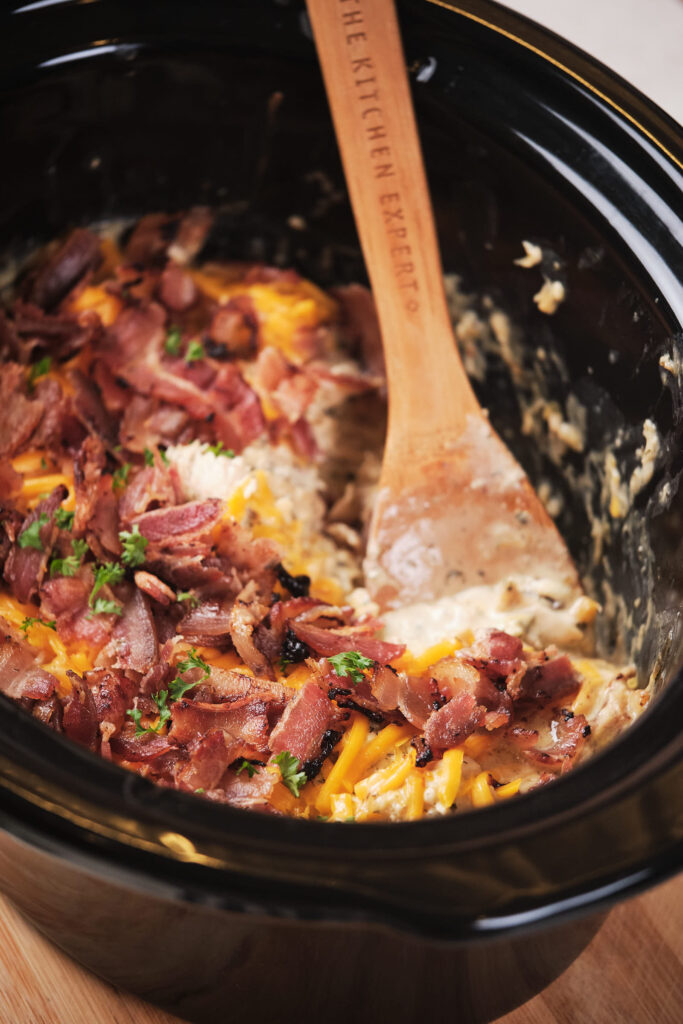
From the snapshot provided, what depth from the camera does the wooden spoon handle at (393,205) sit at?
173cm

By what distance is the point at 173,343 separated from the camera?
2020 millimetres

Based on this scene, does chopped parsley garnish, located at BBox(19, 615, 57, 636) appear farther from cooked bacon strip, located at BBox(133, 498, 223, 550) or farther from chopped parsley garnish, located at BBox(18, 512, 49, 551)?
cooked bacon strip, located at BBox(133, 498, 223, 550)

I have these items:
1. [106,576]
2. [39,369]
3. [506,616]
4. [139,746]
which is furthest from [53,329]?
[506,616]

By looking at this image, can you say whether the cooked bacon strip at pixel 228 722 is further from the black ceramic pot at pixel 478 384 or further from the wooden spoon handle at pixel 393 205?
the wooden spoon handle at pixel 393 205

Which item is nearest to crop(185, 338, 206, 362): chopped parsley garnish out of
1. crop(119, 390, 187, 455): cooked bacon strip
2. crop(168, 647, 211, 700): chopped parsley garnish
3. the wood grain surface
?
crop(119, 390, 187, 455): cooked bacon strip

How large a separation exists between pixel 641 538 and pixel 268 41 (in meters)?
1.14

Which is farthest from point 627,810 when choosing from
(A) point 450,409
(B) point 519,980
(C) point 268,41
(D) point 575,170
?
(C) point 268,41

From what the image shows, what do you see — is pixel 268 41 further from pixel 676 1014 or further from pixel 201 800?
pixel 676 1014

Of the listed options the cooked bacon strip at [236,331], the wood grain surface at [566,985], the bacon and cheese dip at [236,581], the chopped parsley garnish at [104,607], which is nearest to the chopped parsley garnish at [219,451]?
the bacon and cheese dip at [236,581]

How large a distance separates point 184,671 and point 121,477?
1.60ft

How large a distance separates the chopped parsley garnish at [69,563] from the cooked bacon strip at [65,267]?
0.60 meters

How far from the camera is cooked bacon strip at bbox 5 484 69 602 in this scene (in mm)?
1548

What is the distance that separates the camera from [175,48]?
5.99ft

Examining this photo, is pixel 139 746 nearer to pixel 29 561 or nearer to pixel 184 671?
pixel 184 671
